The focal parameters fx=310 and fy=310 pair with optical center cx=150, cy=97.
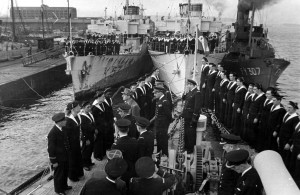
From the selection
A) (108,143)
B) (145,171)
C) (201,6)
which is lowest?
(108,143)

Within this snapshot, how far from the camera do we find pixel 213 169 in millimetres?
4879

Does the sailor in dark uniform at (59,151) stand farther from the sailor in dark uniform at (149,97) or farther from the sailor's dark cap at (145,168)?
the sailor in dark uniform at (149,97)

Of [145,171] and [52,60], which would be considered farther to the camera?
[52,60]

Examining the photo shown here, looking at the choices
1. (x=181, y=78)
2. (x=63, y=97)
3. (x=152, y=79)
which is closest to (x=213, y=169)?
(x=152, y=79)

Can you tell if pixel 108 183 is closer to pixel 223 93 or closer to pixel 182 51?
pixel 223 93

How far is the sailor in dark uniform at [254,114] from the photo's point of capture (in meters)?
7.05

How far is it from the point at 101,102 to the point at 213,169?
270 cm

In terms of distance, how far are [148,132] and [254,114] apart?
370 cm

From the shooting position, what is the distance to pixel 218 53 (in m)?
19.4

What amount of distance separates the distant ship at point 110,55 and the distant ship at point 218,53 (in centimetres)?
234

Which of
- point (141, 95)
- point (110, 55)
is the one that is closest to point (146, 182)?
point (141, 95)

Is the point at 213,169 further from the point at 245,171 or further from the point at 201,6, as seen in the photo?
the point at 201,6

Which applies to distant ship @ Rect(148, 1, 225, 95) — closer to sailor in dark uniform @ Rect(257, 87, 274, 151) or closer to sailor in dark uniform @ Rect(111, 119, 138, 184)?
sailor in dark uniform @ Rect(257, 87, 274, 151)

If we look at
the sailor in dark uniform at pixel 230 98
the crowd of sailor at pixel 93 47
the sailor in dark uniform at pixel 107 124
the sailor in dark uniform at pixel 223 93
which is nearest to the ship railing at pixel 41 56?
the crowd of sailor at pixel 93 47
